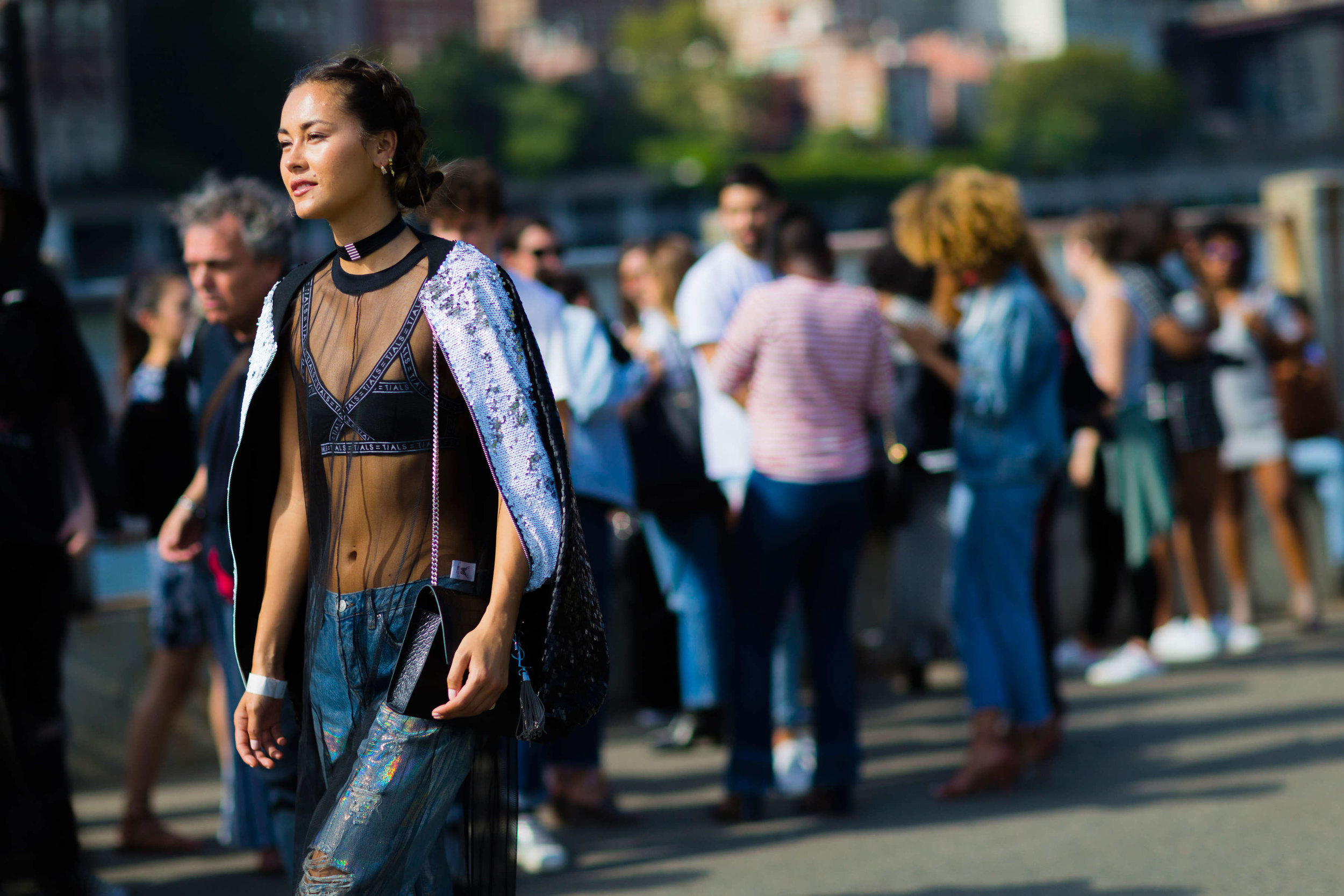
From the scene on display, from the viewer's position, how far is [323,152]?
96.3 inches

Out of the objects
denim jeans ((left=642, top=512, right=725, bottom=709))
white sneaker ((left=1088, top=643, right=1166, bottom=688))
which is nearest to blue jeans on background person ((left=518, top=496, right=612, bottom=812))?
denim jeans ((left=642, top=512, right=725, bottom=709))

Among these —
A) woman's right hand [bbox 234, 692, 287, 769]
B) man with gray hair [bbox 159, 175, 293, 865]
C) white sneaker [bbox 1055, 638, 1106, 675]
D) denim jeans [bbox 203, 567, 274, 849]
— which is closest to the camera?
woman's right hand [bbox 234, 692, 287, 769]

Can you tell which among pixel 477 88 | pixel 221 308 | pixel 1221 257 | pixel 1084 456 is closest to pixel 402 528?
pixel 221 308

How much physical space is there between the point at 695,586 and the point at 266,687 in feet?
9.78

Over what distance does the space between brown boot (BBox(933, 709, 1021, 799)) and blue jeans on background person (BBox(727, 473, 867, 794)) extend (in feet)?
1.30

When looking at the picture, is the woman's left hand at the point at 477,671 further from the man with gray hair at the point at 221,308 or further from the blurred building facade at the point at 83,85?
the blurred building facade at the point at 83,85

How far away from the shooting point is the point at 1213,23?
143000 mm

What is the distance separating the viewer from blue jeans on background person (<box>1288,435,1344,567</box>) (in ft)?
25.8

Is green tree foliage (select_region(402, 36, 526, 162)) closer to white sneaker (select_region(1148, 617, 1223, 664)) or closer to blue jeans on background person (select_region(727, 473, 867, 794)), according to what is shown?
white sneaker (select_region(1148, 617, 1223, 664))

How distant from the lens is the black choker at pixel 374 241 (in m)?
2.52

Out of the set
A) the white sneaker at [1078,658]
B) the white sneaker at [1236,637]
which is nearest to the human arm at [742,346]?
the white sneaker at [1078,658]

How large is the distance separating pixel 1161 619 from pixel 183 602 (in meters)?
4.32

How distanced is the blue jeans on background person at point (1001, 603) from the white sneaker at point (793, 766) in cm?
58

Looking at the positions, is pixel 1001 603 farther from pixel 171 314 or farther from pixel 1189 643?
pixel 171 314
